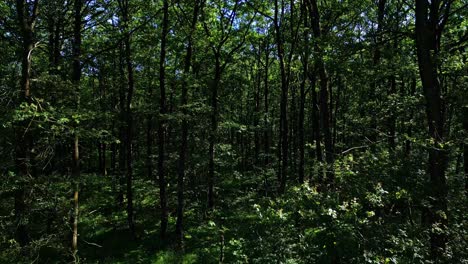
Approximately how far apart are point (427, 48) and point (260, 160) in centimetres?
2476

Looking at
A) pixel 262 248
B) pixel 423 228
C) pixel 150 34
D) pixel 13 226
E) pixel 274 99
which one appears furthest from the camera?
pixel 274 99

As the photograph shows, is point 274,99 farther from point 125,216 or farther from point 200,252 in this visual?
point 200,252

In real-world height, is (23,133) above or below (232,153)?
above

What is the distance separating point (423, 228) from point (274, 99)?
28.4 metres

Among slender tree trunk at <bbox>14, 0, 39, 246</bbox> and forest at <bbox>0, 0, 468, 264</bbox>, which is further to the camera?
slender tree trunk at <bbox>14, 0, 39, 246</bbox>

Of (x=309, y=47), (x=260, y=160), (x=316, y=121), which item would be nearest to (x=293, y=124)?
(x=260, y=160)

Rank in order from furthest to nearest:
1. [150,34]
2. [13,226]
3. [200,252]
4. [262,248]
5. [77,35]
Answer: [150,34], [200,252], [77,35], [13,226], [262,248]

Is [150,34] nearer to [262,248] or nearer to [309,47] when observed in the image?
[309,47]

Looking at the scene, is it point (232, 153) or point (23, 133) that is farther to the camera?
point (232, 153)

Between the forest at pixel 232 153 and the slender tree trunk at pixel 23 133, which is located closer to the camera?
the forest at pixel 232 153

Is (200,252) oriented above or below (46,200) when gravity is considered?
below

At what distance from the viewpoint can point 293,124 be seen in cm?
2991

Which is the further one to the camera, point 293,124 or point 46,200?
point 293,124

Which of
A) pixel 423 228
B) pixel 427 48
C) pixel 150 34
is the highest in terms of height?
pixel 150 34
